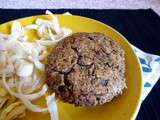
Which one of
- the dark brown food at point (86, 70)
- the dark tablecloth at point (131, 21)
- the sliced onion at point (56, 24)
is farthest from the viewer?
the dark tablecloth at point (131, 21)

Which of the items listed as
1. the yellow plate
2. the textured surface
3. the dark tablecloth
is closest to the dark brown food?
the yellow plate

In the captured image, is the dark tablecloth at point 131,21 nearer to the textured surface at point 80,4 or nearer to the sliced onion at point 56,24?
the textured surface at point 80,4

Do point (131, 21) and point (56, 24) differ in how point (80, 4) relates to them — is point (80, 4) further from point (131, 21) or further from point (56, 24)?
point (56, 24)

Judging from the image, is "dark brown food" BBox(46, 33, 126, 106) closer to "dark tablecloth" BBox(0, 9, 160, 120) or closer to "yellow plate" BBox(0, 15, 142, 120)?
"yellow plate" BBox(0, 15, 142, 120)

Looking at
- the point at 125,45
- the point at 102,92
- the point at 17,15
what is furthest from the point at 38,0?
the point at 102,92

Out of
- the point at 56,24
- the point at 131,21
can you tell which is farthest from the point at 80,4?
the point at 56,24

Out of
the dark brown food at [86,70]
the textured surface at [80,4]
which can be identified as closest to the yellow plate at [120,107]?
the dark brown food at [86,70]
